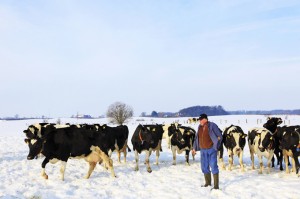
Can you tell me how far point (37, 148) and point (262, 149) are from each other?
8.16m

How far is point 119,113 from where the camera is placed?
227 feet

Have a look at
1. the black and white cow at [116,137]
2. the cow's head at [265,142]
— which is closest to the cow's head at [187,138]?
the black and white cow at [116,137]

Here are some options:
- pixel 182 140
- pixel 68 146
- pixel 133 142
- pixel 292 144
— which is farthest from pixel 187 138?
pixel 68 146

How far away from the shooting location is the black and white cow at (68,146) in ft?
35.1

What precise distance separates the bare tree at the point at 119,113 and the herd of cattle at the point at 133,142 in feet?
170

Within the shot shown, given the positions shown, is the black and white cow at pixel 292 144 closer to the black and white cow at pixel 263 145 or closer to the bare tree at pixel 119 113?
the black and white cow at pixel 263 145

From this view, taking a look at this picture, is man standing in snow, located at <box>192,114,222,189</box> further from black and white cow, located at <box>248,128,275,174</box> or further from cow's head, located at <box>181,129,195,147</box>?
cow's head, located at <box>181,129,195,147</box>

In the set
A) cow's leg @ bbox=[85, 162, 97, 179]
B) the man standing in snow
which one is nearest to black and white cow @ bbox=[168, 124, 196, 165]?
cow's leg @ bbox=[85, 162, 97, 179]

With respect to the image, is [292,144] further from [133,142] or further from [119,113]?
[119,113]

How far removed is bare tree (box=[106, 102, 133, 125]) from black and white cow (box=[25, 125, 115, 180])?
56.3 m

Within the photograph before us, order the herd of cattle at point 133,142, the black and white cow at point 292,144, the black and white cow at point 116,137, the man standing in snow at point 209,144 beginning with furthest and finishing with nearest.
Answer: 1. the black and white cow at point 116,137
2. the black and white cow at point 292,144
3. the herd of cattle at point 133,142
4. the man standing in snow at point 209,144

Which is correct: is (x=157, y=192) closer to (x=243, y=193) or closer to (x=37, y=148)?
(x=243, y=193)

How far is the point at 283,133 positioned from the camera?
43.2 ft

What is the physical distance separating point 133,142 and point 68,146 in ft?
12.1
